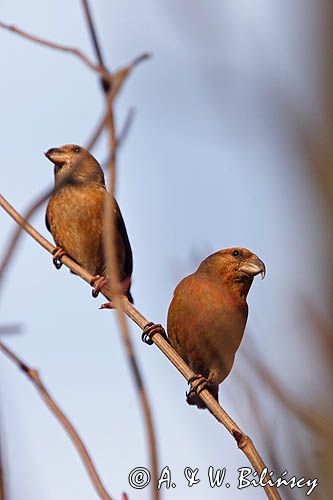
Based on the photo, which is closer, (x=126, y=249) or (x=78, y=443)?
(x=78, y=443)

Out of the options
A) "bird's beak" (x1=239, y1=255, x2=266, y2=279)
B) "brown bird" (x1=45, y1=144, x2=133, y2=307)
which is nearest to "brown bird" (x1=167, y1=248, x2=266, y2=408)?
"bird's beak" (x1=239, y1=255, x2=266, y2=279)

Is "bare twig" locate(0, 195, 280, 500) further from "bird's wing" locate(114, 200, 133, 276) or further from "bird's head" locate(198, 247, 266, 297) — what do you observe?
"bird's wing" locate(114, 200, 133, 276)

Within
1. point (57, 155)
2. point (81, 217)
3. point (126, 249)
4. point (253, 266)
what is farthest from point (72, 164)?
point (253, 266)

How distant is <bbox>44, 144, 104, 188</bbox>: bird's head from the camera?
6039mm

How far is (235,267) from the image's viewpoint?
230 inches

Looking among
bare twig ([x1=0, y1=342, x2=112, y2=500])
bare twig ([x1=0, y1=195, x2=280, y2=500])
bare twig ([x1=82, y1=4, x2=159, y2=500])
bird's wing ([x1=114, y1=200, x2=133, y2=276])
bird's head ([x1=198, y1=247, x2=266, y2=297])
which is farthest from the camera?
bird's wing ([x1=114, y1=200, x2=133, y2=276])

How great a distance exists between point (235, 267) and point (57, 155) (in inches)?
62.5

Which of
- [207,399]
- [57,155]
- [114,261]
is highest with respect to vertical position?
[57,155]

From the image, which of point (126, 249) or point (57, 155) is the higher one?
point (57, 155)

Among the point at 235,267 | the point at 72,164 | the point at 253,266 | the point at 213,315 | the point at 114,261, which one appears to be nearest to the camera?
the point at 114,261

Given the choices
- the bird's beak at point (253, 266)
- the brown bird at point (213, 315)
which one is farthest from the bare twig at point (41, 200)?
the bird's beak at point (253, 266)

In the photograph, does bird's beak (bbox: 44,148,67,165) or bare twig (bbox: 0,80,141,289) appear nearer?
bare twig (bbox: 0,80,141,289)

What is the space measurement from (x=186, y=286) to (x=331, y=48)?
390cm

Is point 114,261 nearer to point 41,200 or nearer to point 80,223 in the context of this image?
point 41,200
